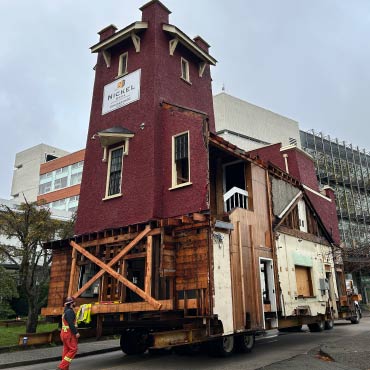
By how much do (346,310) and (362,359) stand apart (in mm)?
9768

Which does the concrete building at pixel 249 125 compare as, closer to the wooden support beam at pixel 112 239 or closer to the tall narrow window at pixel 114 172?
the tall narrow window at pixel 114 172

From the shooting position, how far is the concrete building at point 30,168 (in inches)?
2758

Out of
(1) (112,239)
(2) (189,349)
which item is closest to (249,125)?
(1) (112,239)

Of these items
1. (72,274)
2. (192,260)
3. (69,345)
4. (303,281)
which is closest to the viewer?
(69,345)

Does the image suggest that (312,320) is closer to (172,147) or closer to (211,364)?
(211,364)

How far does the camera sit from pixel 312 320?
1731 cm

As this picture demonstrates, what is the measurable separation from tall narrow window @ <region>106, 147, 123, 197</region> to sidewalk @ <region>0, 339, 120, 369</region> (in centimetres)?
633

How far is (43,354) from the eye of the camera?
49.5 feet

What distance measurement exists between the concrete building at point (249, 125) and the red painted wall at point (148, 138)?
25.9m

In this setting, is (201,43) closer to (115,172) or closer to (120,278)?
(115,172)

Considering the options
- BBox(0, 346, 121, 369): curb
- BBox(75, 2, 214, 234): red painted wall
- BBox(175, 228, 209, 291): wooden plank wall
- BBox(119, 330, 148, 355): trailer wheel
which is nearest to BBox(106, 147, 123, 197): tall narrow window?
BBox(75, 2, 214, 234): red painted wall

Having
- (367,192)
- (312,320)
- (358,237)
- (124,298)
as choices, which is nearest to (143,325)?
(124,298)

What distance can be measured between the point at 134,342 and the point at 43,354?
11.9ft

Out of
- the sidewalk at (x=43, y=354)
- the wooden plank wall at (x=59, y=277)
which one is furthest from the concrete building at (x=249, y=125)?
the wooden plank wall at (x=59, y=277)
